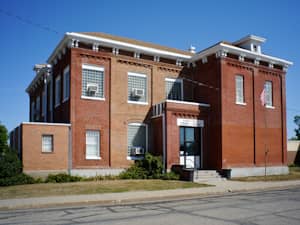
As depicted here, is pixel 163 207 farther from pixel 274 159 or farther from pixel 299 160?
pixel 299 160

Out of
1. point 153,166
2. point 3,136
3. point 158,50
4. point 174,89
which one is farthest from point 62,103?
point 3,136

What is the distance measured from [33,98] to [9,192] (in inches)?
969

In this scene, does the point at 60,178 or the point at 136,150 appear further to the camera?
the point at 136,150

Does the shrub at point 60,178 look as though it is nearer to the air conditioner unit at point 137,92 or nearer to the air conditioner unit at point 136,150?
the air conditioner unit at point 136,150

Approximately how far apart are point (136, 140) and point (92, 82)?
5.24 m

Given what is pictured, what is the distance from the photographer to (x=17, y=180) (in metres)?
21.0

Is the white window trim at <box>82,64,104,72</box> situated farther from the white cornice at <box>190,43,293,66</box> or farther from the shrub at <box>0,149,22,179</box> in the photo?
the white cornice at <box>190,43,293,66</box>

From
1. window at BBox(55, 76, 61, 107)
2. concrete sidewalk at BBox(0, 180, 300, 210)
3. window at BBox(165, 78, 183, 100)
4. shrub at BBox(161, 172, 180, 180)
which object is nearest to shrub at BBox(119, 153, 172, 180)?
shrub at BBox(161, 172, 180, 180)

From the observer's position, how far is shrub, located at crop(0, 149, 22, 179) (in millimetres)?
20922

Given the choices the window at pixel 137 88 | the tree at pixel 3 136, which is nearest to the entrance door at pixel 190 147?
the window at pixel 137 88

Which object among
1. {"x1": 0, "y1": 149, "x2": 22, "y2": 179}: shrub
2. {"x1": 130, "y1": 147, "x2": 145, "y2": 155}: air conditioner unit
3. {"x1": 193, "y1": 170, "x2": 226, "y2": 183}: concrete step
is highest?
{"x1": 130, "y1": 147, "x2": 145, "y2": 155}: air conditioner unit

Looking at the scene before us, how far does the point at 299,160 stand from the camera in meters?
41.6

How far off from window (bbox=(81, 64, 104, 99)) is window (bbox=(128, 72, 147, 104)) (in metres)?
2.30

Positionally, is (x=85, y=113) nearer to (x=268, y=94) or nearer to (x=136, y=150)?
(x=136, y=150)
